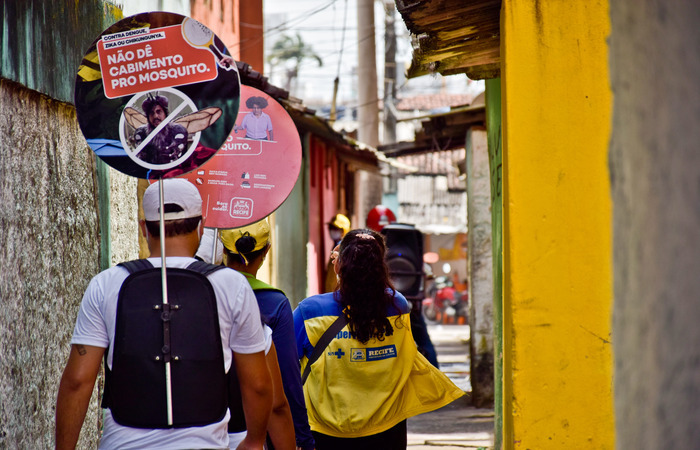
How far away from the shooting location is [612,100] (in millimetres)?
3418

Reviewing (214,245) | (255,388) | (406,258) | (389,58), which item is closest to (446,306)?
(389,58)

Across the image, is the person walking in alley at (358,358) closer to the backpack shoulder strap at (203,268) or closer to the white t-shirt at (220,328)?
the white t-shirt at (220,328)

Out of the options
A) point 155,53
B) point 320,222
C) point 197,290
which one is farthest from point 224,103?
point 320,222

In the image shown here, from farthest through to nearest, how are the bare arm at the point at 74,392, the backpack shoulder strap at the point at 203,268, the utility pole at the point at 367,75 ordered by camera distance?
the utility pole at the point at 367,75, the backpack shoulder strap at the point at 203,268, the bare arm at the point at 74,392

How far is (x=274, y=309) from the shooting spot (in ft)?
12.2

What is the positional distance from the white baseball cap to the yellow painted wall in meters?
1.26

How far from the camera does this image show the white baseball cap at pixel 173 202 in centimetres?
298

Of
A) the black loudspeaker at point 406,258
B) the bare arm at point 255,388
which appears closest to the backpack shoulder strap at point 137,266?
the bare arm at point 255,388

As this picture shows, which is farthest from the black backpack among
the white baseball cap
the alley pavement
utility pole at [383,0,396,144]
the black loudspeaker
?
utility pole at [383,0,396,144]

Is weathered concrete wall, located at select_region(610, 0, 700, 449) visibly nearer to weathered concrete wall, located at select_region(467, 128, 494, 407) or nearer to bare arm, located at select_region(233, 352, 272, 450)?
bare arm, located at select_region(233, 352, 272, 450)

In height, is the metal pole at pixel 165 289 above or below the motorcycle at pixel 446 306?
above

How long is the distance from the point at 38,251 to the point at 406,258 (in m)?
7.15

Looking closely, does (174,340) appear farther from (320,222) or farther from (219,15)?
(320,222)

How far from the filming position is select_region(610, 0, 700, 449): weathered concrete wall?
351 cm
